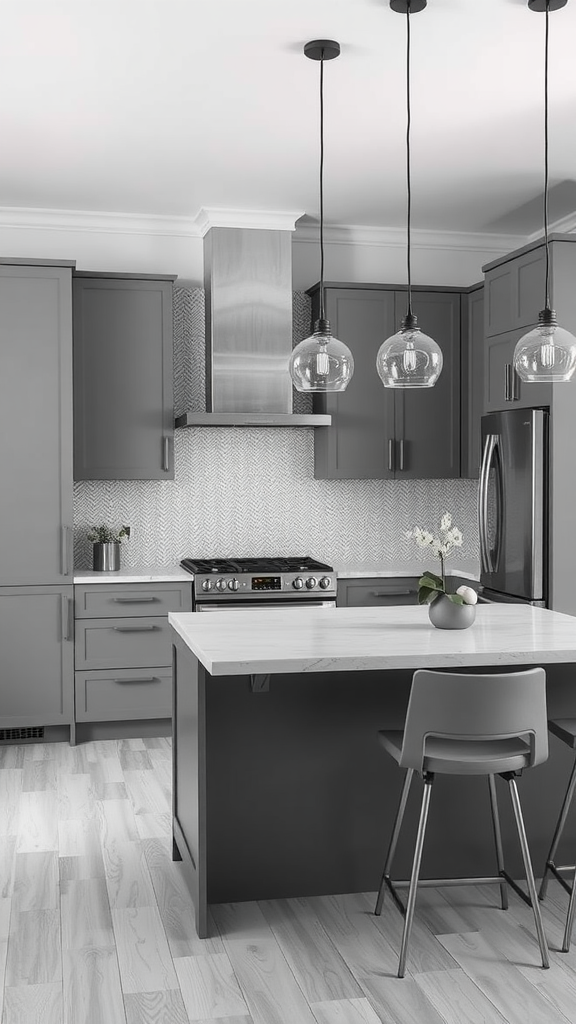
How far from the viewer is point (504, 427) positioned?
496 cm

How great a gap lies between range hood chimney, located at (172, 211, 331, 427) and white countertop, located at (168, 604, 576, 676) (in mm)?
1960

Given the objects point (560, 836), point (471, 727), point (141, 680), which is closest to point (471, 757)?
point (471, 727)

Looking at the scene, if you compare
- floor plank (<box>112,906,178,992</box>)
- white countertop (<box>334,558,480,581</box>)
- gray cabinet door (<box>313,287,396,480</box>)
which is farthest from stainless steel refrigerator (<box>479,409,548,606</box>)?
floor plank (<box>112,906,178,992</box>)

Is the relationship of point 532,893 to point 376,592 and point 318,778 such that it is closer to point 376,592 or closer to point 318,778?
point 318,778

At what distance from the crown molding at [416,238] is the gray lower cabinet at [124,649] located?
2.33 m

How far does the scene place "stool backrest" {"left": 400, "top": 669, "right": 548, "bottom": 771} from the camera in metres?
2.67

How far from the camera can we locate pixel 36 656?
16.9 ft

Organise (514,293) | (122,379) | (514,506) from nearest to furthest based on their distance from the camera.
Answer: (514,506)
(514,293)
(122,379)

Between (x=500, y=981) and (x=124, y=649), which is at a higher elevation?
(x=124, y=649)

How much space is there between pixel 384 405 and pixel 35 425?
200 cm

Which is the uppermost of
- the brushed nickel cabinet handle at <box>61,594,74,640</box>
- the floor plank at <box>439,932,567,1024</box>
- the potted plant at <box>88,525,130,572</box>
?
the potted plant at <box>88,525,130,572</box>

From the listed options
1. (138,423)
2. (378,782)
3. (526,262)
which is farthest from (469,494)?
(378,782)

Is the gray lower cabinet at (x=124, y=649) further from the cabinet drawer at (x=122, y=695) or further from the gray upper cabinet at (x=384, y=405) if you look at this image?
the gray upper cabinet at (x=384, y=405)

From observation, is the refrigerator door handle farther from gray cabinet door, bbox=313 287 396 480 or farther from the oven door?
the oven door
